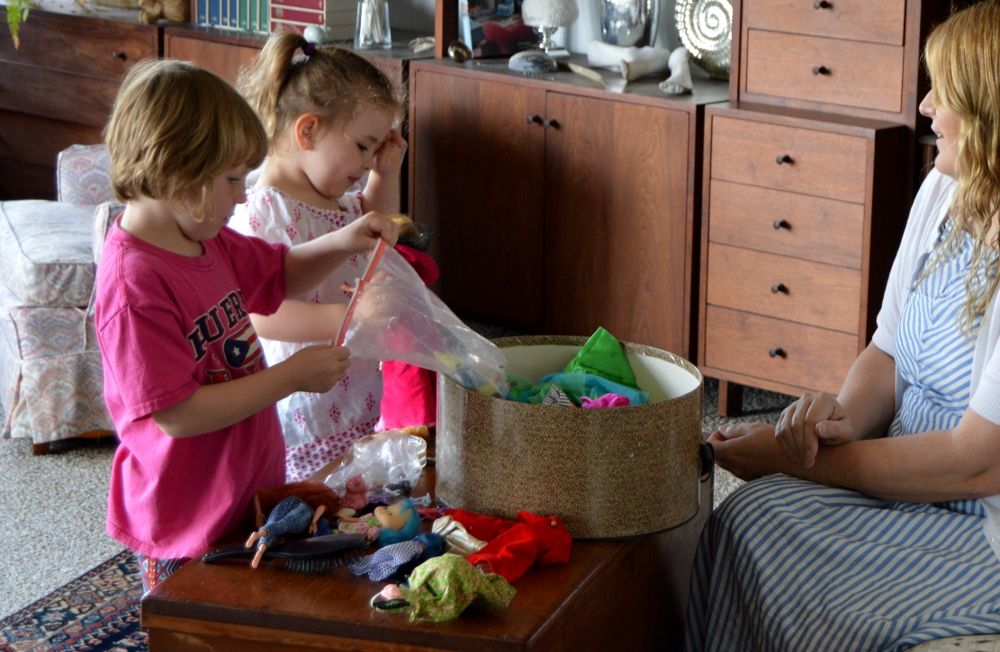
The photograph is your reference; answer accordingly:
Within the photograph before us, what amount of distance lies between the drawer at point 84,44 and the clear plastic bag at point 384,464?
2.67m

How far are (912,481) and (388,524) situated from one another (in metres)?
0.62

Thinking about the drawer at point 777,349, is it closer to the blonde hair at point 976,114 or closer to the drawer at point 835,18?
the drawer at point 835,18

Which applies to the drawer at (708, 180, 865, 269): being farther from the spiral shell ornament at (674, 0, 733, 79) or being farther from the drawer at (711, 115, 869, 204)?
the spiral shell ornament at (674, 0, 733, 79)

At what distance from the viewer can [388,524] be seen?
4.85 feet

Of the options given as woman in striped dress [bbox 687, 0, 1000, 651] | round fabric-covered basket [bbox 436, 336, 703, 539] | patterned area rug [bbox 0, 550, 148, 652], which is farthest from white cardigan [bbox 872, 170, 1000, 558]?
patterned area rug [bbox 0, 550, 148, 652]

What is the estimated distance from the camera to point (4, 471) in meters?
2.95

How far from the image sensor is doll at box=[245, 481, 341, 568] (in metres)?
1.44

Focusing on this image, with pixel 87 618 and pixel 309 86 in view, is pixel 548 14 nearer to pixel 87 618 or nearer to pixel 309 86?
pixel 309 86

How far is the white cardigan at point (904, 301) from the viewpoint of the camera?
1545mm

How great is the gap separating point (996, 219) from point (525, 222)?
1.93 m

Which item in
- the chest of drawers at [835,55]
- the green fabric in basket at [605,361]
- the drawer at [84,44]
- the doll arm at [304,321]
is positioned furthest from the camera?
the drawer at [84,44]

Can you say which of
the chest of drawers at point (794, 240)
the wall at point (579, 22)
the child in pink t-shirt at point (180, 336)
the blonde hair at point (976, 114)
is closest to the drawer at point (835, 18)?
the chest of drawers at point (794, 240)

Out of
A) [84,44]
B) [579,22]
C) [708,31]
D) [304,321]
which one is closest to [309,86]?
[304,321]

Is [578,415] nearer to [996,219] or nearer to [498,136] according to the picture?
[996,219]
